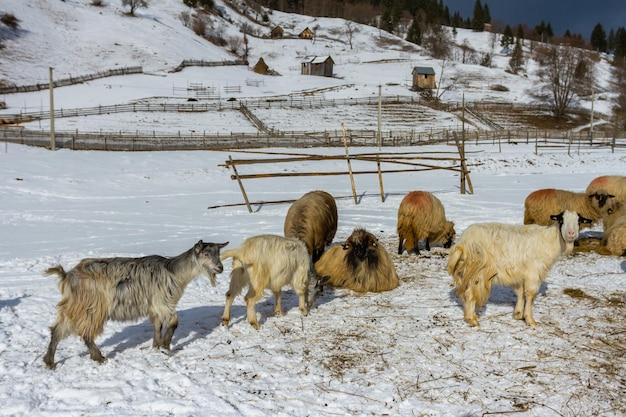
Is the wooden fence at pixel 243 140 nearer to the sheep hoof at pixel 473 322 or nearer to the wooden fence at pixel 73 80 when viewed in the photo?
the sheep hoof at pixel 473 322

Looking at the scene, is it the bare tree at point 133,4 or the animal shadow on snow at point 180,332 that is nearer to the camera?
the animal shadow on snow at point 180,332

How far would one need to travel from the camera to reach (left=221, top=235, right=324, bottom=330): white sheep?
664cm

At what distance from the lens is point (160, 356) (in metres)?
5.72

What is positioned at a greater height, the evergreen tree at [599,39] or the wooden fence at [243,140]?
the evergreen tree at [599,39]

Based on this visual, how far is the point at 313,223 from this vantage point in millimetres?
9758

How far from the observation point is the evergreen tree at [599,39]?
129 meters

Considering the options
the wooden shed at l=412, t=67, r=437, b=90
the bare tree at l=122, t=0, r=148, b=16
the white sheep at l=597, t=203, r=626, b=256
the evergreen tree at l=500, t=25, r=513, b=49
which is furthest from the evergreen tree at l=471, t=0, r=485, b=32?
the white sheep at l=597, t=203, r=626, b=256

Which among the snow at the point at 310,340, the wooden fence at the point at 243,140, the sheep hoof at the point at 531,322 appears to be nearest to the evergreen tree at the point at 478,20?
the wooden fence at the point at 243,140

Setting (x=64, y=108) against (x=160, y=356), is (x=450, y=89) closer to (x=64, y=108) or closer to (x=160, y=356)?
(x=64, y=108)

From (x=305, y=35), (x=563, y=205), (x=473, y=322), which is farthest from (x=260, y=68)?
(x=473, y=322)

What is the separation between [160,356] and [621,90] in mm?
90850

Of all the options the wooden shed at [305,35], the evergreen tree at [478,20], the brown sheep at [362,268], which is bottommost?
the brown sheep at [362,268]

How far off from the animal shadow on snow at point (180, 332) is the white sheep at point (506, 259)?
11.1 ft

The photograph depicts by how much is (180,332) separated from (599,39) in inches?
5962
